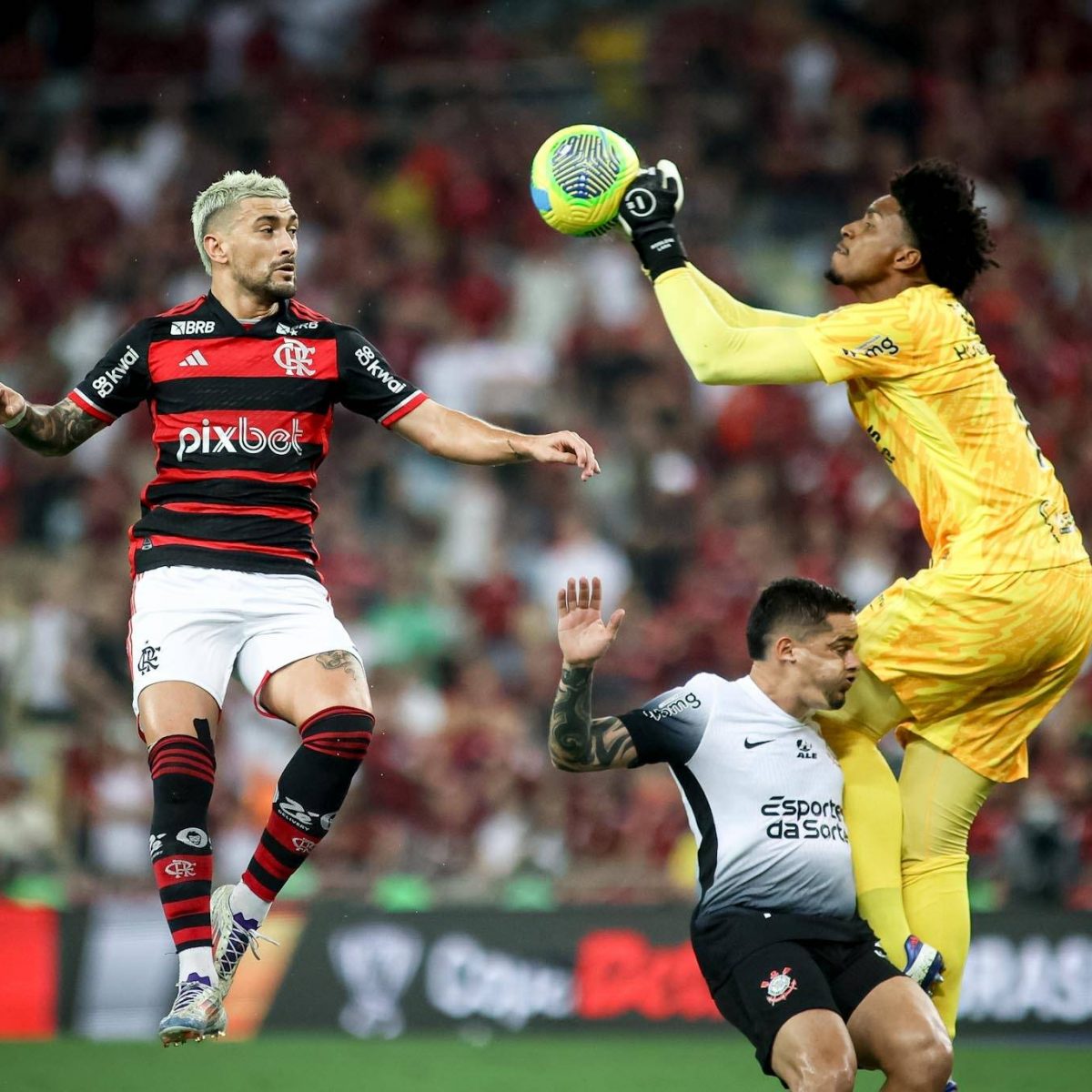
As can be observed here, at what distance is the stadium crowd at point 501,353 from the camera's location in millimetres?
11977

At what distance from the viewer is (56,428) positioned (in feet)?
20.0

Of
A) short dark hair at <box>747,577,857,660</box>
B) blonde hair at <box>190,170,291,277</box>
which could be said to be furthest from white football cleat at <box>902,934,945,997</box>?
blonde hair at <box>190,170,291,277</box>

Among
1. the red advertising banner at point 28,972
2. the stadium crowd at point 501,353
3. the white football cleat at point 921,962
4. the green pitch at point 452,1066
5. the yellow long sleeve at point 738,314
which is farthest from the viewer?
the stadium crowd at point 501,353

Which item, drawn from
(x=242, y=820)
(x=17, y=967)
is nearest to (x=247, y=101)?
(x=242, y=820)

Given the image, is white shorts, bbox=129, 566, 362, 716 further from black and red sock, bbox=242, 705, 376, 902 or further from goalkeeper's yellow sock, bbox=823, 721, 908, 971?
goalkeeper's yellow sock, bbox=823, 721, 908, 971

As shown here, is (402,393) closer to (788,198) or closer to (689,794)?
(689,794)

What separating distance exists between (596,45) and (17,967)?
9100 mm

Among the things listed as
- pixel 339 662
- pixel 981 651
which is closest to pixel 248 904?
pixel 339 662

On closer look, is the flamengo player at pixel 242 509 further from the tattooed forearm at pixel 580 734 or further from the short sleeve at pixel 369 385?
the tattooed forearm at pixel 580 734

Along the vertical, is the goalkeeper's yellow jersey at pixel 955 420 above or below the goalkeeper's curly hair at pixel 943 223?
below

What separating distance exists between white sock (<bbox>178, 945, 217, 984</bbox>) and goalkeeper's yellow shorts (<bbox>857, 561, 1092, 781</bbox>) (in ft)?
7.39

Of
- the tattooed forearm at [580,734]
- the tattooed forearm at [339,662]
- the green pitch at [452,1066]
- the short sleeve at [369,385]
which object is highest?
the short sleeve at [369,385]

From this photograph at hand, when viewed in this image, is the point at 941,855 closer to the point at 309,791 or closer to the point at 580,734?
the point at 580,734

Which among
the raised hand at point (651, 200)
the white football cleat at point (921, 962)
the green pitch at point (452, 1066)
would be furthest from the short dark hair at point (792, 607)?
the green pitch at point (452, 1066)
